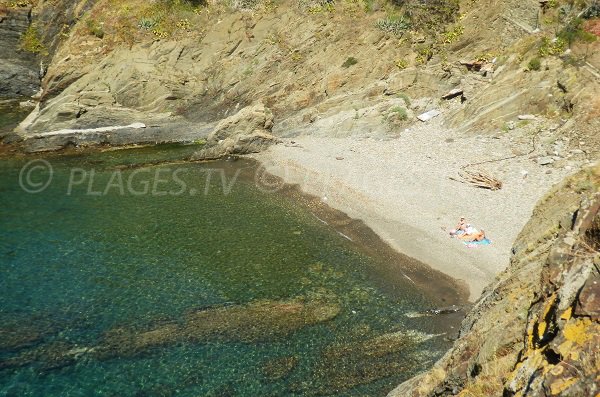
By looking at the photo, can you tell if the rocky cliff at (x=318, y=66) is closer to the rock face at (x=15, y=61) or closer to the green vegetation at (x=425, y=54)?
the green vegetation at (x=425, y=54)

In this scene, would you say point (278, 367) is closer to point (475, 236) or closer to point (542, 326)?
point (542, 326)

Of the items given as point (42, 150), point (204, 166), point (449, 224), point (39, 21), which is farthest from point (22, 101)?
point (449, 224)

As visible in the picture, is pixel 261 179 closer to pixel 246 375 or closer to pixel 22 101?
pixel 246 375

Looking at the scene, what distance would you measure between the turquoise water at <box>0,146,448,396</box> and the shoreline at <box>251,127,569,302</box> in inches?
89.9

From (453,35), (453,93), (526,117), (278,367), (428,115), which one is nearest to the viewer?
(278,367)

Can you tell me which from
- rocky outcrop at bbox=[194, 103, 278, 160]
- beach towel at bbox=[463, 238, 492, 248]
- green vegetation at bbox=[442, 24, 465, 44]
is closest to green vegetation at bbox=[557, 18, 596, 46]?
green vegetation at bbox=[442, 24, 465, 44]

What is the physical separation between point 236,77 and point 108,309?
3041 cm

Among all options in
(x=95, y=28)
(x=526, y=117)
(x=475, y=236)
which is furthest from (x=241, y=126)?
(x=95, y=28)

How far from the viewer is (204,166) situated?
34.4 metres

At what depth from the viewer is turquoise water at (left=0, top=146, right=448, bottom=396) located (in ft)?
49.8

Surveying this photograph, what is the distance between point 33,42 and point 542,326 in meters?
60.9

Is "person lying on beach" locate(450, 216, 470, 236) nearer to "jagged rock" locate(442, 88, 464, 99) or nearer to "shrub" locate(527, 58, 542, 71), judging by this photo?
"shrub" locate(527, 58, 542, 71)

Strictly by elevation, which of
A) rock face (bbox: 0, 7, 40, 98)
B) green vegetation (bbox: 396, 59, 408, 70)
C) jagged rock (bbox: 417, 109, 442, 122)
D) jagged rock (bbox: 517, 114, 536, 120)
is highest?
green vegetation (bbox: 396, 59, 408, 70)

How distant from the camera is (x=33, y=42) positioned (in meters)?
54.1
